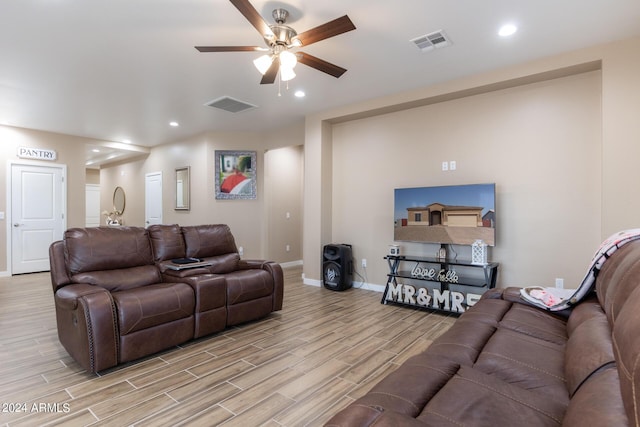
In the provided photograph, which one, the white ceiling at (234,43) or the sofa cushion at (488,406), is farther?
the white ceiling at (234,43)

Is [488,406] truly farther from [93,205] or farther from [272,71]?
[93,205]

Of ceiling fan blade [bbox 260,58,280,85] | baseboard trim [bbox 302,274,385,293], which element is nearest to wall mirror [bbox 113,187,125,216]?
baseboard trim [bbox 302,274,385,293]

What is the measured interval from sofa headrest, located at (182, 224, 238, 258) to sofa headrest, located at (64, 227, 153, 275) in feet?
1.42

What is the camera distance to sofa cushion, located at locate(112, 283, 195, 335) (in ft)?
8.09

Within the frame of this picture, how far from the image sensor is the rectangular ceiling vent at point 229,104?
→ 181 inches

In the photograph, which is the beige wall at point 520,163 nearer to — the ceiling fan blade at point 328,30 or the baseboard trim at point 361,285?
the baseboard trim at point 361,285

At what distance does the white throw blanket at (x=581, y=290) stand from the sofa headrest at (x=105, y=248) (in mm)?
3343

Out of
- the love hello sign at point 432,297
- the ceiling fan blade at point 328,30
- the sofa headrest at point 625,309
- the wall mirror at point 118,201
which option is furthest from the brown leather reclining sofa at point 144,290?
the wall mirror at point 118,201

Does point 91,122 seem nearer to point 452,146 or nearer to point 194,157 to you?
point 194,157

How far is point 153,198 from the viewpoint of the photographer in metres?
7.72

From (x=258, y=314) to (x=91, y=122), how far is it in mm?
4831

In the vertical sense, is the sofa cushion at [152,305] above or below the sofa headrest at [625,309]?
below

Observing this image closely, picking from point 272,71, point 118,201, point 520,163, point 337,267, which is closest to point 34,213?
point 118,201

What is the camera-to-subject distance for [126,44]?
10.1 feet
